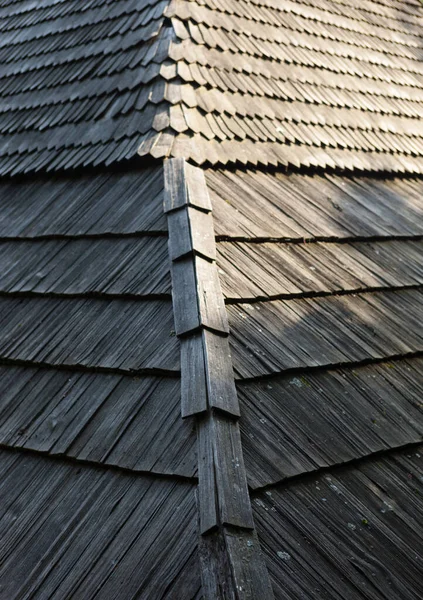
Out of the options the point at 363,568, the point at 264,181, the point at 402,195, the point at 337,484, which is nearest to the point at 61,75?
the point at 264,181

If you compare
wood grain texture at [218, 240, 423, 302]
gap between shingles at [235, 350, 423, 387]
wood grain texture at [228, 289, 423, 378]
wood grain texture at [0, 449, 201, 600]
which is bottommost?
wood grain texture at [0, 449, 201, 600]

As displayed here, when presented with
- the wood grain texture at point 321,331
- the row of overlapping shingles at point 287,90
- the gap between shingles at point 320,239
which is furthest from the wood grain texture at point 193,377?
the row of overlapping shingles at point 287,90

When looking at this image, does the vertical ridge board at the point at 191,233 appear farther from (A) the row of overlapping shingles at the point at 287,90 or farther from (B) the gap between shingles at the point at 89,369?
(B) the gap between shingles at the point at 89,369

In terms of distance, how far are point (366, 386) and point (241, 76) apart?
6.88ft

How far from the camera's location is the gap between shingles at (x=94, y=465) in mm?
1953

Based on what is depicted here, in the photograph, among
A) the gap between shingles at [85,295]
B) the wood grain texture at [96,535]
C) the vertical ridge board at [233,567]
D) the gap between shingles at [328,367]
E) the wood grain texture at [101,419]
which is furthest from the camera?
the gap between shingles at [85,295]

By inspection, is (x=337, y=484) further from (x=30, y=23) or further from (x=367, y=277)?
(x=30, y=23)

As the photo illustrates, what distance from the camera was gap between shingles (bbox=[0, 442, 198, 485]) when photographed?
76.9 inches

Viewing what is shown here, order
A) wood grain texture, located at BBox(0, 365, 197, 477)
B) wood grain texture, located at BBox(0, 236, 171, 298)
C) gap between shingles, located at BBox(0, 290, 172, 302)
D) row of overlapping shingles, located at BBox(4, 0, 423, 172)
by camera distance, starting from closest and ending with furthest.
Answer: wood grain texture, located at BBox(0, 365, 197, 477) < gap between shingles, located at BBox(0, 290, 172, 302) < wood grain texture, located at BBox(0, 236, 171, 298) < row of overlapping shingles, located at BBox(4, 0, 423, 172)

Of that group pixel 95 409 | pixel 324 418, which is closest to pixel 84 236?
pixel 95 409

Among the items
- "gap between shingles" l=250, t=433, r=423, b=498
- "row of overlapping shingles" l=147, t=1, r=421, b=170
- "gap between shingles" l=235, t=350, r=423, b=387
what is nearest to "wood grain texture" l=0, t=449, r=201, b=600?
"gap between shingles" l=250, t=433, r=423, b=498

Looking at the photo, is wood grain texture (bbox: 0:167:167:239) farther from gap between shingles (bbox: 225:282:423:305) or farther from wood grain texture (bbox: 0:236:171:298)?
gap between shingles (bbox: 225:282:423:305)

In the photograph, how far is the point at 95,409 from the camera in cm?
230

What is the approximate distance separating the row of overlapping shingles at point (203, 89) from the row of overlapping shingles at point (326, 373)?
1.01 ft
